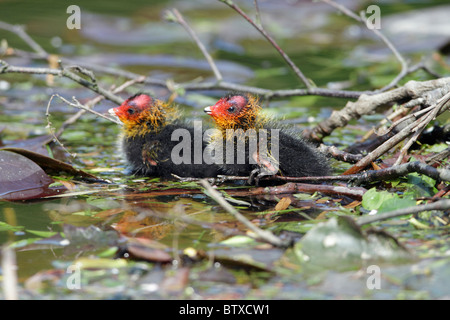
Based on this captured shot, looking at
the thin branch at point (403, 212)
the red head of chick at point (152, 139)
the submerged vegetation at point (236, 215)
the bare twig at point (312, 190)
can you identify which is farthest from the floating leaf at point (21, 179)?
Result: the thin branch at point (403, 212)

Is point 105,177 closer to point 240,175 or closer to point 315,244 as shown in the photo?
point 240,175

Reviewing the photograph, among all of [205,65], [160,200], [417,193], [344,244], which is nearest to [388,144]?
[417,193]

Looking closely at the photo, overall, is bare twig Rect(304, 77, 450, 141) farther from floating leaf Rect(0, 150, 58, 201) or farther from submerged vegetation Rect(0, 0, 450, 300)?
floating leaf Rect(0, 150, 58, 201)

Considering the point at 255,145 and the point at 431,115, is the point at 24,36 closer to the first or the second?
the point at 255,145

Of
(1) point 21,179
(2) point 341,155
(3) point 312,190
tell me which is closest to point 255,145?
(3) point 312,190

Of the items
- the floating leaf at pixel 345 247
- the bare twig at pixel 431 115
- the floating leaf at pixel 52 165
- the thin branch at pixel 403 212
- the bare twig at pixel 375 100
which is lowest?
the floating leaf at pixel 345 247

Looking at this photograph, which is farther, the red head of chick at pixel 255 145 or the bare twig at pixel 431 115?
the red head of chick at pixel 255 145

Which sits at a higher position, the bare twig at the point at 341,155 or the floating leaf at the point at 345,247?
the bare twig at the point at 341,155

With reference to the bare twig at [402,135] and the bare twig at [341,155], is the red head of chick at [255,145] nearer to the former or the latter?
the bare twig at [341,155]
